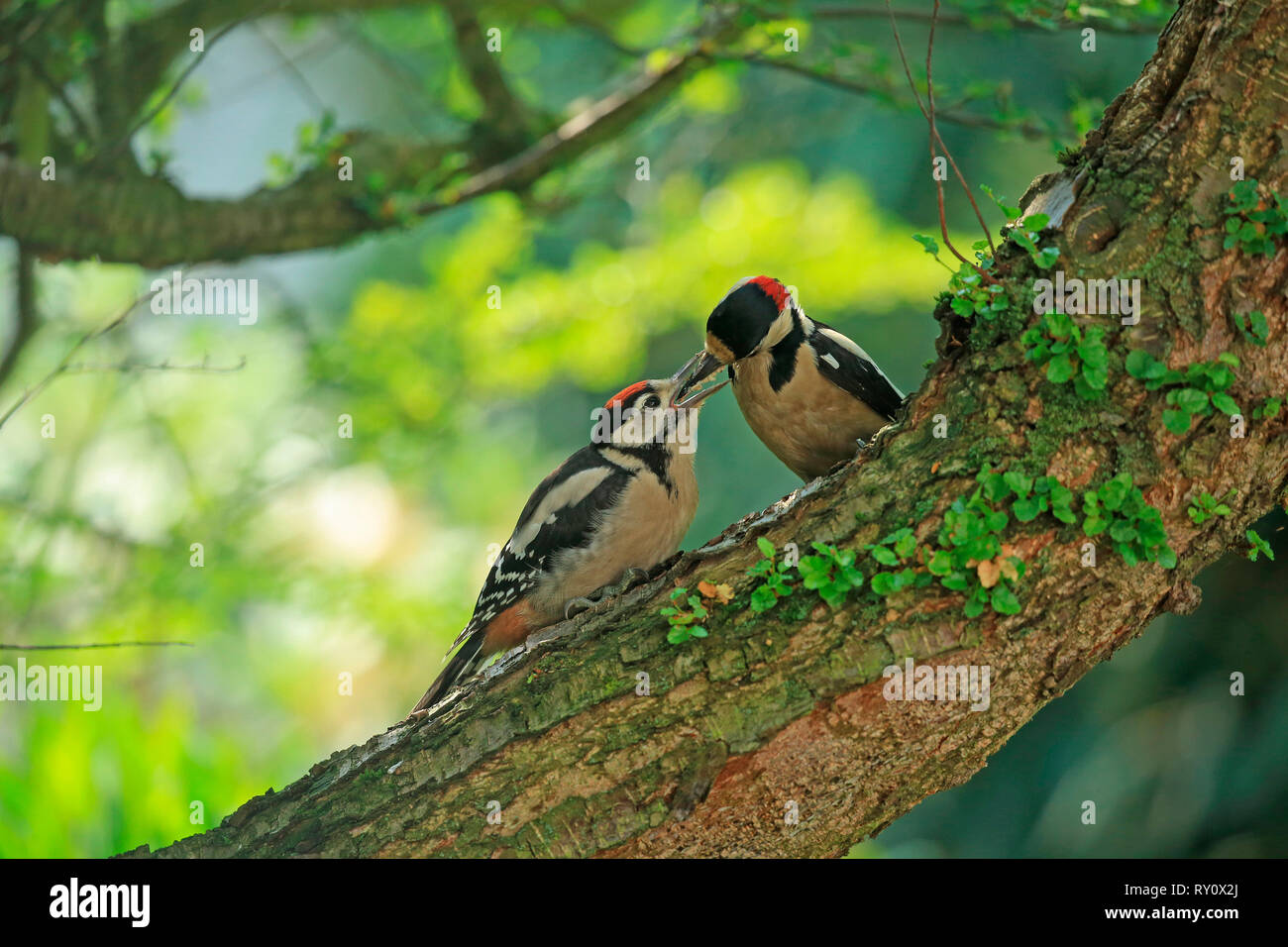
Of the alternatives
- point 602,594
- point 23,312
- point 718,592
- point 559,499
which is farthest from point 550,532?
point 23,312

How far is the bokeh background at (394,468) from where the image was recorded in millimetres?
5762

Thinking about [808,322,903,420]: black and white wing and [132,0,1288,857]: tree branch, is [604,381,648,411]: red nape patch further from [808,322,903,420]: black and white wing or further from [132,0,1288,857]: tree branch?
[132,0,1288,857]: tree branch

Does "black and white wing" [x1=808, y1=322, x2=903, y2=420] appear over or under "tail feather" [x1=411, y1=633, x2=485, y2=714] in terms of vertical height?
over

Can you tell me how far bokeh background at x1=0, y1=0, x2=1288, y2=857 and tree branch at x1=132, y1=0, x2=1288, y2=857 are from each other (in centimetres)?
179

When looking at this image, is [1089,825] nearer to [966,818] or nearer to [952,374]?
[966,818]

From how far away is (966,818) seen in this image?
33.3 feet

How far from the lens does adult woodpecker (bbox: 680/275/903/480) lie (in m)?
3.41

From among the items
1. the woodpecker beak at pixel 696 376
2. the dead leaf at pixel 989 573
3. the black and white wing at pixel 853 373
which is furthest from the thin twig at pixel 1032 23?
the dead leaf at pixel 989 573

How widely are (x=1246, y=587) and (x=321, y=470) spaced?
605 centimetres

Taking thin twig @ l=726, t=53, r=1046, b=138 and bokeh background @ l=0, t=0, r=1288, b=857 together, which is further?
bokeh background @ l=0, t=0, r=1288, b=857

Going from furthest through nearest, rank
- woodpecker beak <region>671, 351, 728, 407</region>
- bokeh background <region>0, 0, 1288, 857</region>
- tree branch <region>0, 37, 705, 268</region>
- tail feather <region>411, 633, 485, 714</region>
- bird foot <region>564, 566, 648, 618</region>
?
bokeh background <region>0, 0, 1288, 857</region> → tree branch <region>0, 37, 705, 268</region> → tail feather <region>411, 633, 485, 714</region> → woodpecker beak <region>671, 351, 728, 407</region> → bird foot <region>564, 566, 648, 618</region>

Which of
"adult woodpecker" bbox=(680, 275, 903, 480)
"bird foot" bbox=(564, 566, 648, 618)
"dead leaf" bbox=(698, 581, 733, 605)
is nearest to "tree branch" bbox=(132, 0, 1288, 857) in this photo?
"dead leaf" bbox=(698, 581, 733, 605)

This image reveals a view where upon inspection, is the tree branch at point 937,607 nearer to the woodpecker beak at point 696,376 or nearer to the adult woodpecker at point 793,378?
the adult woodpecker at point 793,378
